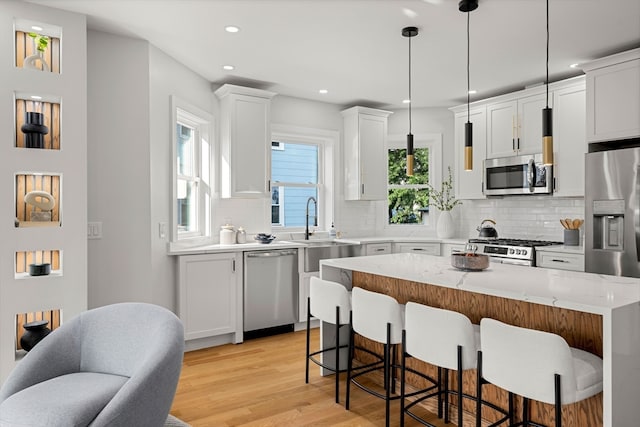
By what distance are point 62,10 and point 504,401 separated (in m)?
3.82

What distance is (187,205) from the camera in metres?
4.53

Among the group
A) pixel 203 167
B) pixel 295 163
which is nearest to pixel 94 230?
pixel 203 167

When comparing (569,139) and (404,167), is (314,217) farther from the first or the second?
(569,139)

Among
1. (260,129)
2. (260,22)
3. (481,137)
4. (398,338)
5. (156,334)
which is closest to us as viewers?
(156,334)

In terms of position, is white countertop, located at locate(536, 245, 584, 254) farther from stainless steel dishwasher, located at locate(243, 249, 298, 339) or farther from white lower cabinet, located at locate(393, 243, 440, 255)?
stainless steel dishwasher, located at locate(243, 249, 298, 339)

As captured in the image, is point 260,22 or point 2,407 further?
point 260,22

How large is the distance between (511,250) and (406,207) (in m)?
1.88

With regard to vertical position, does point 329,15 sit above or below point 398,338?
above

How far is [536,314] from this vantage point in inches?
91.7

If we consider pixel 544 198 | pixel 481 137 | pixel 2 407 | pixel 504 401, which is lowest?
pixel 504 401

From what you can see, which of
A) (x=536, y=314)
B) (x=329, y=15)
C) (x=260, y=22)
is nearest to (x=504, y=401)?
(x=536, y=314)

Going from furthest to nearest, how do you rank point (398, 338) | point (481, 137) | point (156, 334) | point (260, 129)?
point (481, 137)
point (260, 129)
point (398, 338)
point (156, 334)

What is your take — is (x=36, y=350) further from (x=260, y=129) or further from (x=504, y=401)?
(x=260, y=129)

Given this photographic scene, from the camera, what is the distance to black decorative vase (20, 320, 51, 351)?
2.91 m
